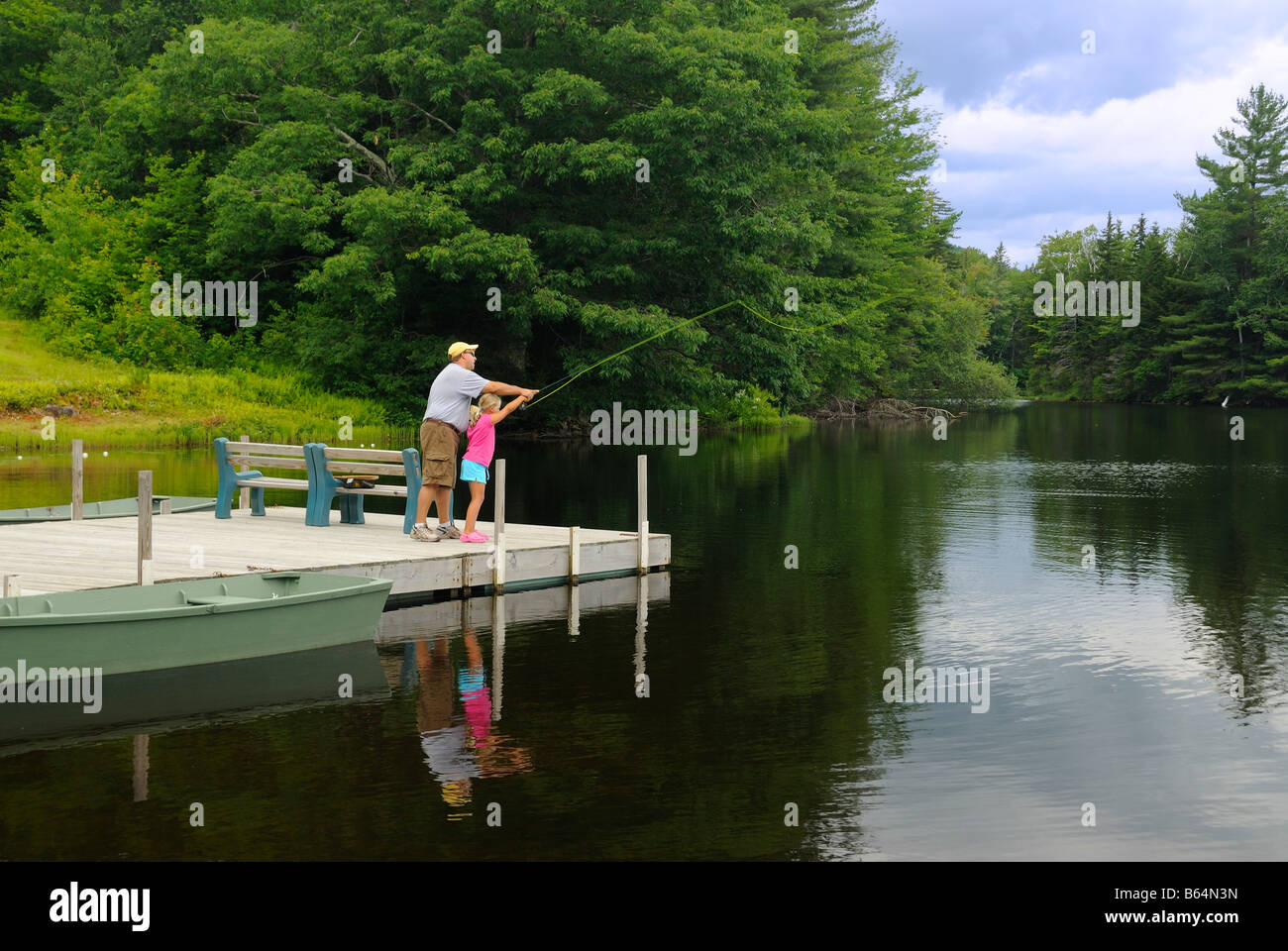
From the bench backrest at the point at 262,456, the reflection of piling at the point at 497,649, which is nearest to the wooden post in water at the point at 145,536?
the reflection of piling at the point at 497,649

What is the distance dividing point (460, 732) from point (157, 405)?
3091 centimetres

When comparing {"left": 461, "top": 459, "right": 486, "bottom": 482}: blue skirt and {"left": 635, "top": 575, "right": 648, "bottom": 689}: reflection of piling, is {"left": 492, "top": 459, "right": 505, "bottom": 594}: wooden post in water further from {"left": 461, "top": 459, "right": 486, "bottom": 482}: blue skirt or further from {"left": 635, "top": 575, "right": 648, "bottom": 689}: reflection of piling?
{"left": 635, "top": 575, "right": 648, "bottom": 689}: reflection of piling

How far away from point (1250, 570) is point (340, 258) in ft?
86.6

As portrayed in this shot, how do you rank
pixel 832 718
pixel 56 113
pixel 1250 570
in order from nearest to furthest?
pixel 832 718 < pixel 1250 570 < pixel 56 113

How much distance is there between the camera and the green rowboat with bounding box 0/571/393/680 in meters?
10.1

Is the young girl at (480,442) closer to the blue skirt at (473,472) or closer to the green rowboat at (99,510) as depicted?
the blue skirt at (473,472)

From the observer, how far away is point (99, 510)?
1886 cm

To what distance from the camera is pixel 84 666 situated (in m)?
10.4

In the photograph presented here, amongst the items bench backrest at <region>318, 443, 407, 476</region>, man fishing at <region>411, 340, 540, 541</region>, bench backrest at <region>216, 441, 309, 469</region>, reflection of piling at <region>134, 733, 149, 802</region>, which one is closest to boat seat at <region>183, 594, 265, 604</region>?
reflection of piling at <region>134, 733, 149, 802</region>

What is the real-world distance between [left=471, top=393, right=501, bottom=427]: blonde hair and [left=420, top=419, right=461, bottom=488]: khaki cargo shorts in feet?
0.95

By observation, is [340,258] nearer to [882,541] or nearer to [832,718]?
[882,541]

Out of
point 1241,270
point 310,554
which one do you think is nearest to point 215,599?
point 310,554

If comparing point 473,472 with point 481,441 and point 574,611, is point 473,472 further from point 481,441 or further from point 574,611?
point 574,611
